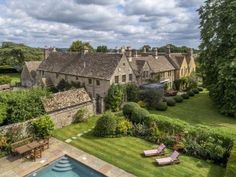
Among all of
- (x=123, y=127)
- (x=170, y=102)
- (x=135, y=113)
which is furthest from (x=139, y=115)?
(x=170, y=102)

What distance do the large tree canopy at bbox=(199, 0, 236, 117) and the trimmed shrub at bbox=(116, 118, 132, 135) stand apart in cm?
1496

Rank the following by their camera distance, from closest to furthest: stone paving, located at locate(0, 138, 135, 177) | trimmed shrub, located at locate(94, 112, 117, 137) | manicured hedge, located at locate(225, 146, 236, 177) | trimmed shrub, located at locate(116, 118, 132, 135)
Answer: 1. manicured hedge, located at locate(225, 146, 236, 177)
2. stone paving, located at locate(0, 138, 135, 177)
3. trimmed shrub, located at locate(94, 112, 117, 137)
4. trimmed shrub, located at locate(116, 118, 132, 135)

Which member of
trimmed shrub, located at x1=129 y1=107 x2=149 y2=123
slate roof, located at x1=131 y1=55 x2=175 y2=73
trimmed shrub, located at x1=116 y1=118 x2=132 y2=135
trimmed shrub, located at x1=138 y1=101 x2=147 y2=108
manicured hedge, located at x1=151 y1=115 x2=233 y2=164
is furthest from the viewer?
slate roof, located at x1=131 y1=55 x2=175 y2=73

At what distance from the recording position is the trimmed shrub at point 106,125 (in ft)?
76.6

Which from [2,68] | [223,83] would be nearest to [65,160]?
[223,83]

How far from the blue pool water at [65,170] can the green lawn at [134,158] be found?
70.8 inches

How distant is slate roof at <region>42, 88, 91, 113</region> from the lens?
84.8 feet

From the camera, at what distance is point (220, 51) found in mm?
33906

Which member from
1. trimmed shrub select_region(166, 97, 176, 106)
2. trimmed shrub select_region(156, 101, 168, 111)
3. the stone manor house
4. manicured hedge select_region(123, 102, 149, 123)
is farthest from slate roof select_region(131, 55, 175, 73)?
manicured hedge select_region(123, 102, 149, 123)

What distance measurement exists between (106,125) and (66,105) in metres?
6.36

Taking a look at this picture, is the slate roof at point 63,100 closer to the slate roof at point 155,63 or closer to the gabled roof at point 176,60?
the slate roof at point 155,63

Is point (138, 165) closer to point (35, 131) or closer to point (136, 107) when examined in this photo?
point (136, 107)

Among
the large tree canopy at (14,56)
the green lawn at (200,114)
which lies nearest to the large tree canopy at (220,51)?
the green lawn at (200,114)

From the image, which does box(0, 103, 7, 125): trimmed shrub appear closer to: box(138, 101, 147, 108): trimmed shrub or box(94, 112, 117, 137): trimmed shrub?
box(94, 112, 117, 137): trimmed shrub
